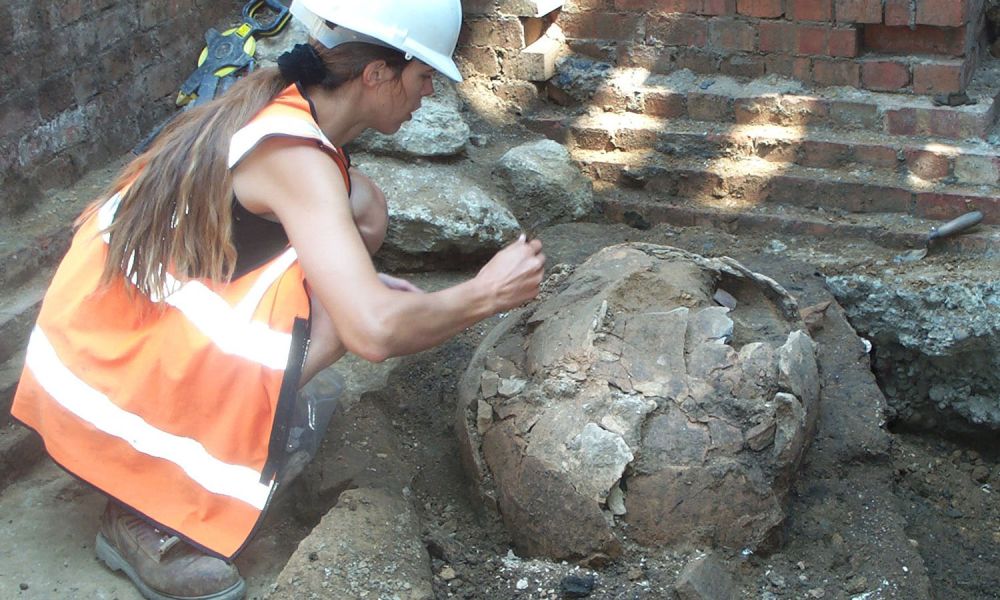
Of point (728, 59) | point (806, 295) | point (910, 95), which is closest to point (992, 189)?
point (910, 95)

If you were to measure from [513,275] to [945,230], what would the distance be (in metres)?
1.82

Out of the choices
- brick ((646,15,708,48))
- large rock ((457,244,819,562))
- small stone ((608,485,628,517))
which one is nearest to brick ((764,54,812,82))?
brick ((646,15,708,48))

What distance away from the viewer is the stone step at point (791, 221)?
367 centimetres

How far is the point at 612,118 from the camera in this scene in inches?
171

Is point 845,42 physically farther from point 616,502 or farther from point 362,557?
point 362,557

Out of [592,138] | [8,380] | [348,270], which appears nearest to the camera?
[348,270]

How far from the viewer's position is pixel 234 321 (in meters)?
2.51

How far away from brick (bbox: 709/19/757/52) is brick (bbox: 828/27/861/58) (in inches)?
11.0

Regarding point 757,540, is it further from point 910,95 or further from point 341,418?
point 910,95

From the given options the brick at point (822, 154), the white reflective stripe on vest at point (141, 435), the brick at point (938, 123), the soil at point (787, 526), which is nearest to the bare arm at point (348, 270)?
the white reflective stripe on vest at point (141, 435)

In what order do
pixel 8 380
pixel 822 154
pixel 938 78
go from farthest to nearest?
pixel 822 154 < pixel 938 78 < pixel 8 380

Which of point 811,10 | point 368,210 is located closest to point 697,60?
point 811,10

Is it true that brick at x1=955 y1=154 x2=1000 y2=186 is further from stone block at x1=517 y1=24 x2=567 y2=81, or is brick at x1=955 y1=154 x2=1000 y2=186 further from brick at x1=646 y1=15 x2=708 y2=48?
stone block at x1=517 y1=24 x2=567 y2=81

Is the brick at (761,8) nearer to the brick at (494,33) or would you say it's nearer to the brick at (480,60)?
the brick at (494,33)
